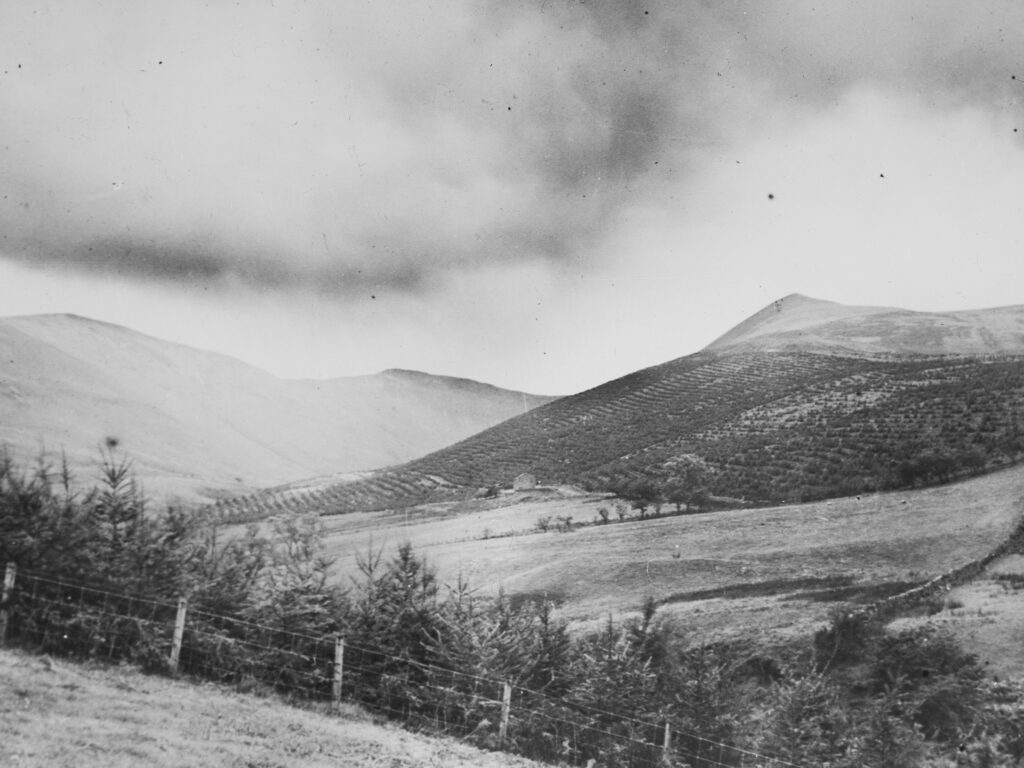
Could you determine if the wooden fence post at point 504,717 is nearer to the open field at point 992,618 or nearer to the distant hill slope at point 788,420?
the open field at point 992,618

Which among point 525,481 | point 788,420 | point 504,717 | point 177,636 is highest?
point 788,420

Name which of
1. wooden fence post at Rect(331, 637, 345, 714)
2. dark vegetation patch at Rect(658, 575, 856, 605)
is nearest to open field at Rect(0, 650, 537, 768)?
wooden fence post at Rect(331, 637, 345, 714)

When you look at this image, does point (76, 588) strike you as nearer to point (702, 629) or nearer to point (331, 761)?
point (331, 761)

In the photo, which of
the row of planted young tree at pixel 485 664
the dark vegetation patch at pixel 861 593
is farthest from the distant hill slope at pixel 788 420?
the row of planted young tree at pixel 485 664

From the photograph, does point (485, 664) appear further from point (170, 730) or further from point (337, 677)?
point (170, 730)

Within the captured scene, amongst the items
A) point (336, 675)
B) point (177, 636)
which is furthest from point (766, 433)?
point (177, 636)
